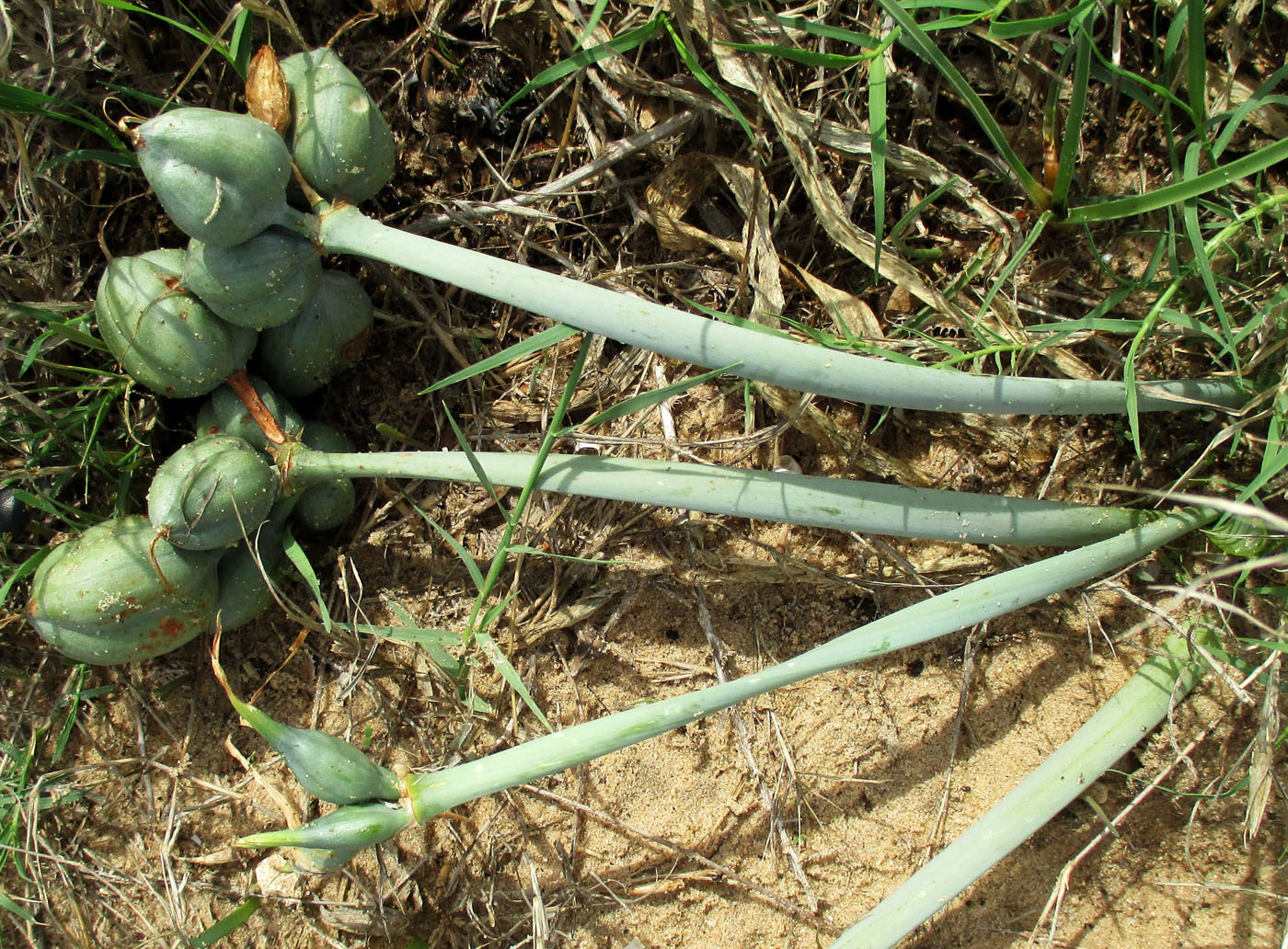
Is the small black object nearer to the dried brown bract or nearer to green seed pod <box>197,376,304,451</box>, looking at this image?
green seed pod <box>197,376,304,451</box>

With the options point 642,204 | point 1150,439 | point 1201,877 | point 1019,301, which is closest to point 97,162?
point 642,204

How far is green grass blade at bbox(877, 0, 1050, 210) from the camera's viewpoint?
63.1 inches

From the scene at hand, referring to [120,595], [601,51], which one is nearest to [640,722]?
[120,595]

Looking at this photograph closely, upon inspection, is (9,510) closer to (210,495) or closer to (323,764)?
(210,495)

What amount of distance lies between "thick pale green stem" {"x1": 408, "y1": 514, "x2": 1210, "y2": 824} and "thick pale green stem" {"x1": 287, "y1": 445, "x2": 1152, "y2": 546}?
11cm

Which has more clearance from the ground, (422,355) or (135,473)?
(422,355)

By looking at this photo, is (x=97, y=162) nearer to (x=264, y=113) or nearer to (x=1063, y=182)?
(x=264, y=113)

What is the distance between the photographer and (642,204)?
2.08 m

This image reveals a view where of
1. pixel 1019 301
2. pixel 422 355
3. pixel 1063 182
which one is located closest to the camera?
pixel 1063 182

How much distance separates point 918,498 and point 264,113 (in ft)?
4.51

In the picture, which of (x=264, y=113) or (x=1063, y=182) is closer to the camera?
(x=264, y=113)

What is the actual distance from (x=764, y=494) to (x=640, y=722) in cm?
47

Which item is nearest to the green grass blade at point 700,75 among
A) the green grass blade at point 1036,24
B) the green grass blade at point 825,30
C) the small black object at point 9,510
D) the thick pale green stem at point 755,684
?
the green grass blade at point 825,30

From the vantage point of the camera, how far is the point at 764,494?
1720mm
